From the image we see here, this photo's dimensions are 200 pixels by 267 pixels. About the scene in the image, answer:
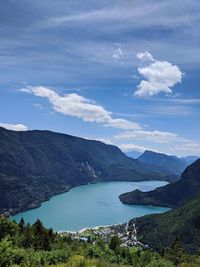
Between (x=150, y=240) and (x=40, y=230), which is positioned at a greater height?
(x=40, y=230)

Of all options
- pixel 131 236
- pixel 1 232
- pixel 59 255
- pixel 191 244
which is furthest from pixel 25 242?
pixel 131 236

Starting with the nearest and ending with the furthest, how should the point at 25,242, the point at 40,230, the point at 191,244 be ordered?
the point at 25,242
the point at 40,230
the point at 191,244

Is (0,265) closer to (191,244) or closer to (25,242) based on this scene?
(25,242)

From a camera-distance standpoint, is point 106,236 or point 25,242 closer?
point 25,242

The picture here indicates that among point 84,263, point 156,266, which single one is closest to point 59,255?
point 156,266

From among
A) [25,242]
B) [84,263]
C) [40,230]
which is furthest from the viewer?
[40,230]

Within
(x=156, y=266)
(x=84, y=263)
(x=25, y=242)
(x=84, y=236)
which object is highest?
(x=84, y=263)

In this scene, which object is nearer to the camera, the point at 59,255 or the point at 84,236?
the point at 59,255

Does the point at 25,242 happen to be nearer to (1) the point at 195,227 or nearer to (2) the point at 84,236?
(2) the point at 84,236

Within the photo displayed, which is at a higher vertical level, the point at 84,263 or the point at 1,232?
the point at 84,263

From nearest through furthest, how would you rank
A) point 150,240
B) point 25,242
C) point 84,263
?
point 84,263 < point 25,242 < point 150,240
